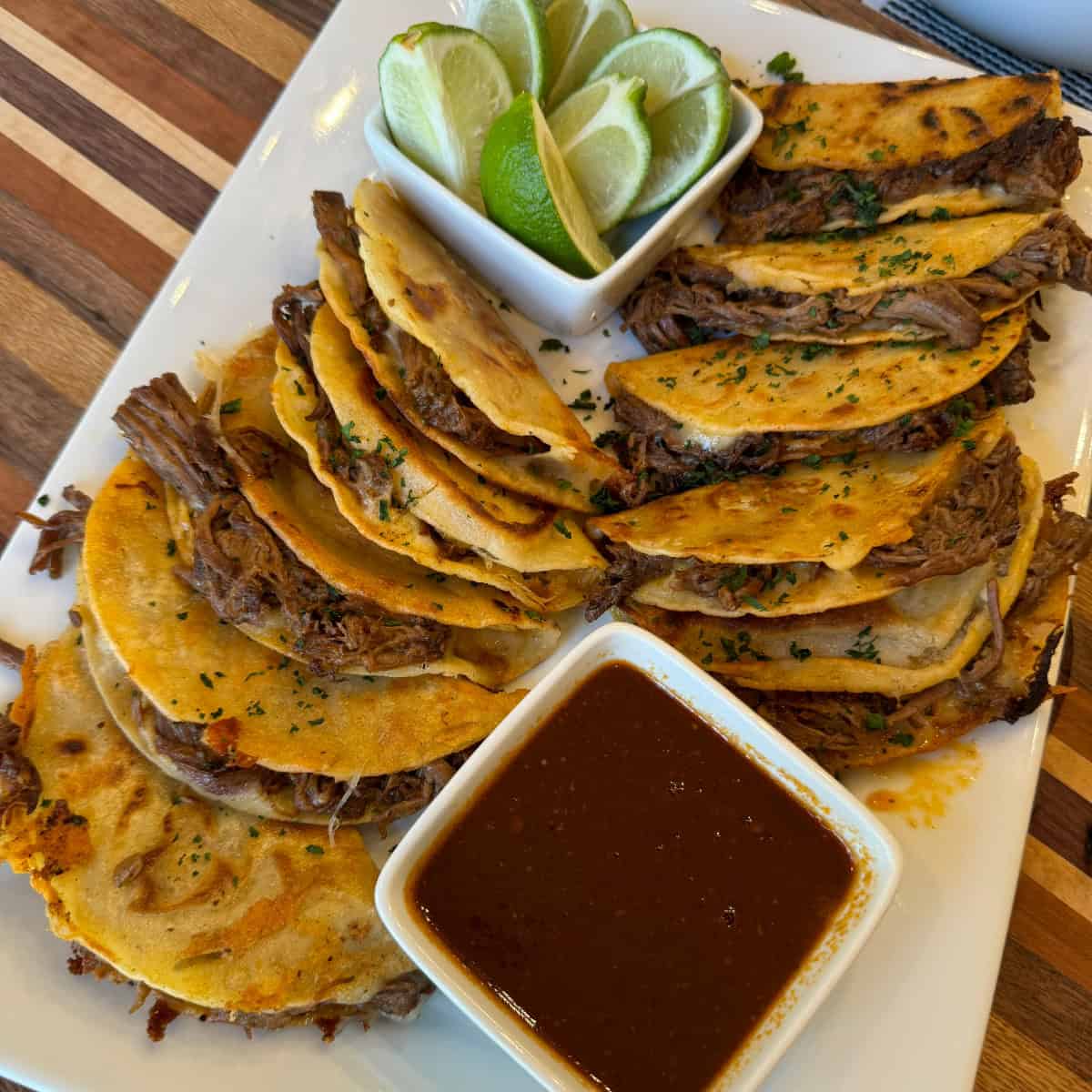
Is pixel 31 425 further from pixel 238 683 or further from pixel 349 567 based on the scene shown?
pixel 349 567

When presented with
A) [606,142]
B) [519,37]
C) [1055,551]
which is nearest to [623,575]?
[1055,551]

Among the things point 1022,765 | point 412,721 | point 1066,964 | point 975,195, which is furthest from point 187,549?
point 1066,964

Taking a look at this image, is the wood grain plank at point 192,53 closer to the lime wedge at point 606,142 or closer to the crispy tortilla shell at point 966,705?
the lime wedge at point 606,142

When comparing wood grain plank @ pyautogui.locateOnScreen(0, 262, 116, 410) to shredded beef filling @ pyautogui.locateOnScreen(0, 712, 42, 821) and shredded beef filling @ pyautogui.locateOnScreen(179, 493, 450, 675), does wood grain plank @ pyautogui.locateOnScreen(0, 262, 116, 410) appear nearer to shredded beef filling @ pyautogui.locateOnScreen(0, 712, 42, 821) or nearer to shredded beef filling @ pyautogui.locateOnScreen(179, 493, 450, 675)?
shredded beef filling @ pyautogui.locateOnScreen(179, 493, 450, 675)

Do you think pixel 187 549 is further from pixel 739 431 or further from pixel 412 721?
pixel 739 431

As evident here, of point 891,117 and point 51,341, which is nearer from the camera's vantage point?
point 891,117

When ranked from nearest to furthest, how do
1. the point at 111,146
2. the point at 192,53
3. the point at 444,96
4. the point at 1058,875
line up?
the point at 444,96 < the point at 1058,875 < the point at 111,146 < the point at 192,53
